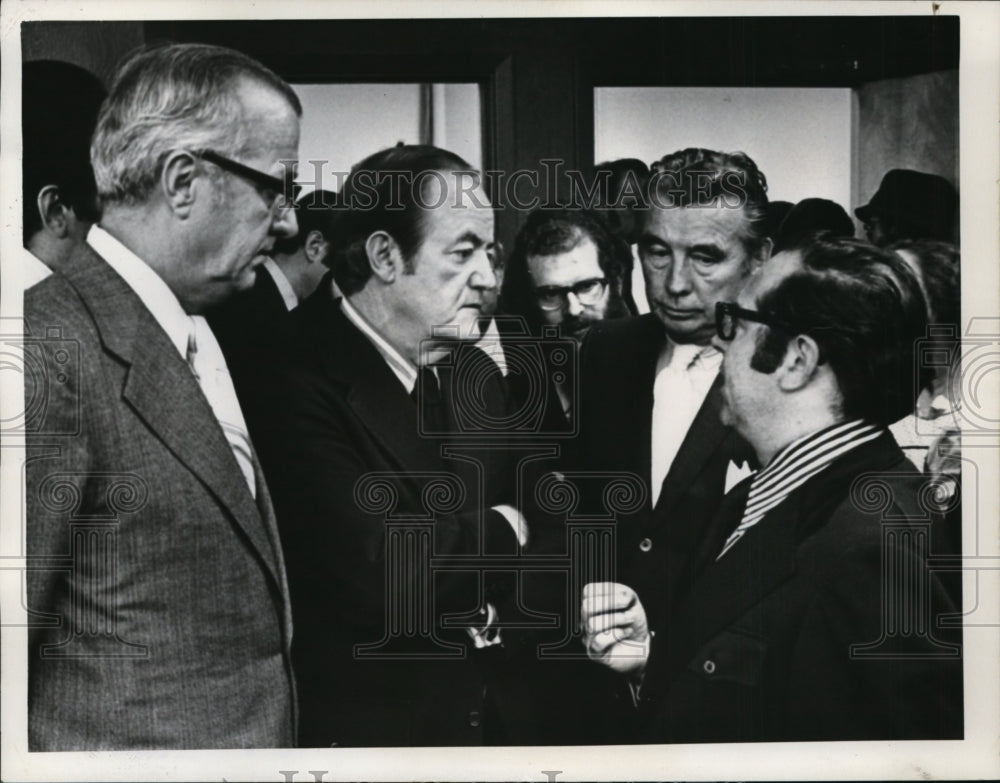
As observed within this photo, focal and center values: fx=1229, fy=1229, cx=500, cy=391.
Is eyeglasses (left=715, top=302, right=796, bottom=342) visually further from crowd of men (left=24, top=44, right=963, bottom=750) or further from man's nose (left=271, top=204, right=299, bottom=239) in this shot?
man's nose (left=271, top=204, right=299, bottom=239)

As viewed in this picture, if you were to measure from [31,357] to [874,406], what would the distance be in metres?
2.57

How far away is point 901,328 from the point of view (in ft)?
12.5

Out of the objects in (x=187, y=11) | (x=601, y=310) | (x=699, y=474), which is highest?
(x=187, y=11)

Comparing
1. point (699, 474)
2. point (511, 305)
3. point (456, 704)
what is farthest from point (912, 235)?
point (456, 704)

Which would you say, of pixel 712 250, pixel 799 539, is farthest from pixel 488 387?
pixel 799 539

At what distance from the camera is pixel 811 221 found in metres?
3.78

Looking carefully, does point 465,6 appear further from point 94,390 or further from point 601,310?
point 94,390

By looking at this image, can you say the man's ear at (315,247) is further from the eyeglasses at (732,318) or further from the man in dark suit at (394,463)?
the eyeglasses at (732,318)

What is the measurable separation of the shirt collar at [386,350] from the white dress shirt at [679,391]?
758mm

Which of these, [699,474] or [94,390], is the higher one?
[94,390]

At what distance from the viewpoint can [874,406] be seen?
3.79 m

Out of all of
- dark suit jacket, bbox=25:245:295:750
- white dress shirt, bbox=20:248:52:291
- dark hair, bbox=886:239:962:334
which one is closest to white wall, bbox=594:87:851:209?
dark hair, bbox=886:239:962:334

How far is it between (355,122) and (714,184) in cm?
111

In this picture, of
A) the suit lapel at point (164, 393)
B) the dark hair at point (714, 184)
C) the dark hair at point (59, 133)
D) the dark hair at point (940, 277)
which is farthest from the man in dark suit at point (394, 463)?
the dark hair at point (940, 277)
